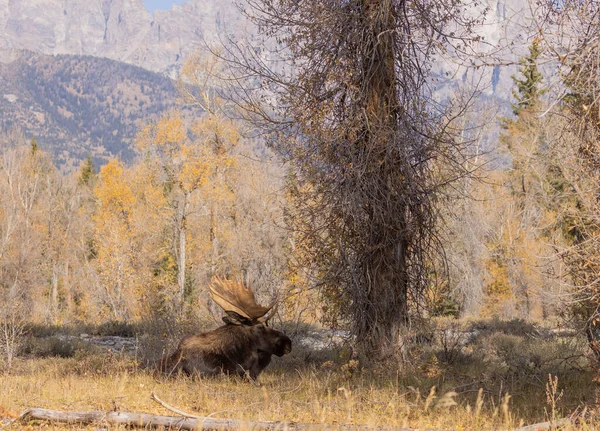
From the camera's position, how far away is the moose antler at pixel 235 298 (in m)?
9.39

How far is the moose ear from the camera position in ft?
31.1

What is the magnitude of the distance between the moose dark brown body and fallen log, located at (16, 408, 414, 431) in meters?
2.93

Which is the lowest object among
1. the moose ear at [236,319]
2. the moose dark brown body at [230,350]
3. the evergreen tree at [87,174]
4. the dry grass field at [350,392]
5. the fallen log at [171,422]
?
the dry grass field at [350,392]

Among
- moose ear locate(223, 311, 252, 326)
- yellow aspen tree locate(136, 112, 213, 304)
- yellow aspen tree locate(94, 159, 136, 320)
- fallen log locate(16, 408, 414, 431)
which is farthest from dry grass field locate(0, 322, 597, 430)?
yellow aspen tree locate(136, 112, 213, 304)

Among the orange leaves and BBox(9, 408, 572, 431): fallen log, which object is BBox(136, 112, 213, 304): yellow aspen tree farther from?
BBox(9, 408, 572, 431): fallen log

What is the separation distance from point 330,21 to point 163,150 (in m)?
26.4

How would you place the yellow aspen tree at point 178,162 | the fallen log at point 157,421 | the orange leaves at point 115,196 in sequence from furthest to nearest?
1. the orange leaves at point 115,196
2. the yellow aspen tree at point 178,162
3. the fallen log at point 157,421

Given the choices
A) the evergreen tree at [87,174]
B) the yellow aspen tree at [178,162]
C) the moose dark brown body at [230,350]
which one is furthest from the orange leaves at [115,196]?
the moose dark brown body at [230,350]

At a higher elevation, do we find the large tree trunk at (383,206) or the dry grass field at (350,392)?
the large tree trunk at (383,206)

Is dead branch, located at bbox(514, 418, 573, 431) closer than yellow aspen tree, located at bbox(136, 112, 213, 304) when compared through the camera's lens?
Yes

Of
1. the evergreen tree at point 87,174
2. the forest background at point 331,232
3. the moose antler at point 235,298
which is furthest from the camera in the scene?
the evergreen tree at point 87,174

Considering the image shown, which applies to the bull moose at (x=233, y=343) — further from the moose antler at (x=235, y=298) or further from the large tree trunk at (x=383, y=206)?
the large tree trunk at (x=383, y=206)

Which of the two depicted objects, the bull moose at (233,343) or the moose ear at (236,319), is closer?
the bull moose at (233,343)

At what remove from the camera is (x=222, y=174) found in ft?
111
